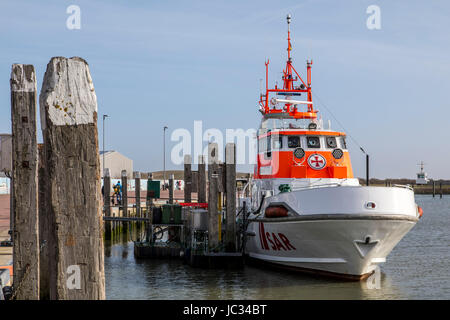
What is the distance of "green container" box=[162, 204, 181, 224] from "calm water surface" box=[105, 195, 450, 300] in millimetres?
1356

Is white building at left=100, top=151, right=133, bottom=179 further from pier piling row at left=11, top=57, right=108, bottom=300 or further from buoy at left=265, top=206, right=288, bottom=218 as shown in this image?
pier piling row at left=11, top=57, right=108, bottom=300

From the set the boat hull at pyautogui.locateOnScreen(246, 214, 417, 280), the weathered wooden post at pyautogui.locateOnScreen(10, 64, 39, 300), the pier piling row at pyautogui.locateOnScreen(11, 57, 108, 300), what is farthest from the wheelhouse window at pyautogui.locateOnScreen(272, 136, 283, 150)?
the pier piling row at pyautogui.locateOnScreen(11, 57, 108, 300)

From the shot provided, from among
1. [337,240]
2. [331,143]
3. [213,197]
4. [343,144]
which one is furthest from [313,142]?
[337,240]

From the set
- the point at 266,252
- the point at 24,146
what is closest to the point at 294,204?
the point at 266,252

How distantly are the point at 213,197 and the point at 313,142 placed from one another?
3733 mm

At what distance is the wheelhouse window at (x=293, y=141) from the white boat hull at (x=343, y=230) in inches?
104

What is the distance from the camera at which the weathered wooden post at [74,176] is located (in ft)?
14.5

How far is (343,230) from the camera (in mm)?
13828

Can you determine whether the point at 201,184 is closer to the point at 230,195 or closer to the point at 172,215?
the point at 172,215

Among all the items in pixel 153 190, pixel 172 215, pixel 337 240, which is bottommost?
pixel 337 240

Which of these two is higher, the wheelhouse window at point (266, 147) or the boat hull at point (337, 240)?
the wheelhouse window at point (266, 147)

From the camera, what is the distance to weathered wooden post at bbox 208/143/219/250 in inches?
637

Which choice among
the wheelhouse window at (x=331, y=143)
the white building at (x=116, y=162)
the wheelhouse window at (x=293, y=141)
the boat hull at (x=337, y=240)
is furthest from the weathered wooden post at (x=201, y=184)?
the white building at (x=116, y=162)

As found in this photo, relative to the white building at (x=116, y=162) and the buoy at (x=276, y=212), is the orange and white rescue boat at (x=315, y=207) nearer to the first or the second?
the buoy at (x=276, y=212)
